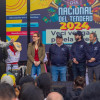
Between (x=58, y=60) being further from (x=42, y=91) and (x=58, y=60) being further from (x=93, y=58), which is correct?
(x=42, y=91)

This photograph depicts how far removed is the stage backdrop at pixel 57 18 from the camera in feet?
28.9

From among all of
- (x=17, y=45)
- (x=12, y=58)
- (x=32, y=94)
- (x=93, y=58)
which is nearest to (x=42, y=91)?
(x=32, y=94)

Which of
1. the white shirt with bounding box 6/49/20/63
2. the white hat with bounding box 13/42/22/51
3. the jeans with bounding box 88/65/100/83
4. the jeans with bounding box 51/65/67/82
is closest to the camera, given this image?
the jeans with bounding box 88/65/100/83

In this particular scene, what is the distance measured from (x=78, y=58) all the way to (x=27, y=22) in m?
2.26

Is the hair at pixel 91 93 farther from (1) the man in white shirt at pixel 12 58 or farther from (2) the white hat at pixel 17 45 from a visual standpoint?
(2) the white hat at pixel 17 45

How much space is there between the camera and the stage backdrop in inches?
346

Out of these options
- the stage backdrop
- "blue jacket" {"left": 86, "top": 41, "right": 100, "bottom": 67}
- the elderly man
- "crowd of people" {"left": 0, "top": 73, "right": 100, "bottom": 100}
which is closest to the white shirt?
the stage backdrop

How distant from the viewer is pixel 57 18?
29.0 feet

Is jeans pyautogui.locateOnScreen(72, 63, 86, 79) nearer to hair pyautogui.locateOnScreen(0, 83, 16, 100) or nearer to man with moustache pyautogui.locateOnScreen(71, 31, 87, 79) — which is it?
man with moustache pyautogui.locateOnScreen(71, 31, 87, 79)

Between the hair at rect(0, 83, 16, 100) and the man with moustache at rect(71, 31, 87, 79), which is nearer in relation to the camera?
the hair at rect(0, 83, 16, 100)

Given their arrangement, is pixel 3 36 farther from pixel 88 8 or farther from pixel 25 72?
pixel 88 8

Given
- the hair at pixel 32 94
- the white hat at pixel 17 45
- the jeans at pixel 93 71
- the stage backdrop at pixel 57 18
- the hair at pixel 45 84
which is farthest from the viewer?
the stage backdrop at pixel 57 18

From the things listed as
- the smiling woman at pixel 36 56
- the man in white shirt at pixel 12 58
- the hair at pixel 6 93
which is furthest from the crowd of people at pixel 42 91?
the man in white shirt at pixel 12 58

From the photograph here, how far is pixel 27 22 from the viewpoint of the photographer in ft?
29.0
